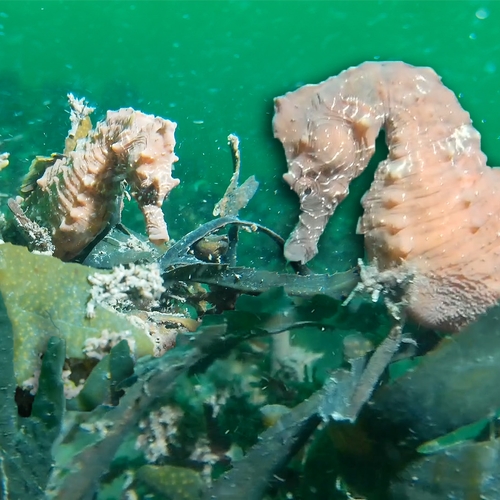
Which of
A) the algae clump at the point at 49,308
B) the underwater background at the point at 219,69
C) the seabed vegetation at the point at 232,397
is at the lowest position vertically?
the seabed vegetation at the point at 232,397

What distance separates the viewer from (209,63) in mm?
3082

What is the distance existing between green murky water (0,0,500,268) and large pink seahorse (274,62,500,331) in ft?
1.54

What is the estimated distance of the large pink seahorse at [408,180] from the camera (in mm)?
1643

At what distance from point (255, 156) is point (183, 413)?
2.08 meters

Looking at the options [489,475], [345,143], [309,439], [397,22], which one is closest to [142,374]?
[309,439]

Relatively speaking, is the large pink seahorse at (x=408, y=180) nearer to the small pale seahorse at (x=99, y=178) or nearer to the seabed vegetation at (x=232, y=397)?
the seabed vegetation at (x=232, y=397)

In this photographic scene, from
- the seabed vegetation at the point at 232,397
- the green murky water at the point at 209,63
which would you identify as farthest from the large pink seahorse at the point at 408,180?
the green murky water at the point at 209,63

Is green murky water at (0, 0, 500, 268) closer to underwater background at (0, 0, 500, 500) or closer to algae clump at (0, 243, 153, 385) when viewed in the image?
underwater background at (0, 0, 500, 500)

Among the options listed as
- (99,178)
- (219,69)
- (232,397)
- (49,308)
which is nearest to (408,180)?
(232,397)

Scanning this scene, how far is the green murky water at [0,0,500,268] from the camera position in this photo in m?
2.66

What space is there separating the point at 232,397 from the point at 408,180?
112 centimetres

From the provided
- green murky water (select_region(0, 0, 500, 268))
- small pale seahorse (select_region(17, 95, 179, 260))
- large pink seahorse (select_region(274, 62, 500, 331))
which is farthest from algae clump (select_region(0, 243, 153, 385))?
green murky water (select_region(0, 0, 500, 268))

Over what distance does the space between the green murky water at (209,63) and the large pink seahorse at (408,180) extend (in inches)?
18.5

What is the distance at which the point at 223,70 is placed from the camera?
3.11 metres
